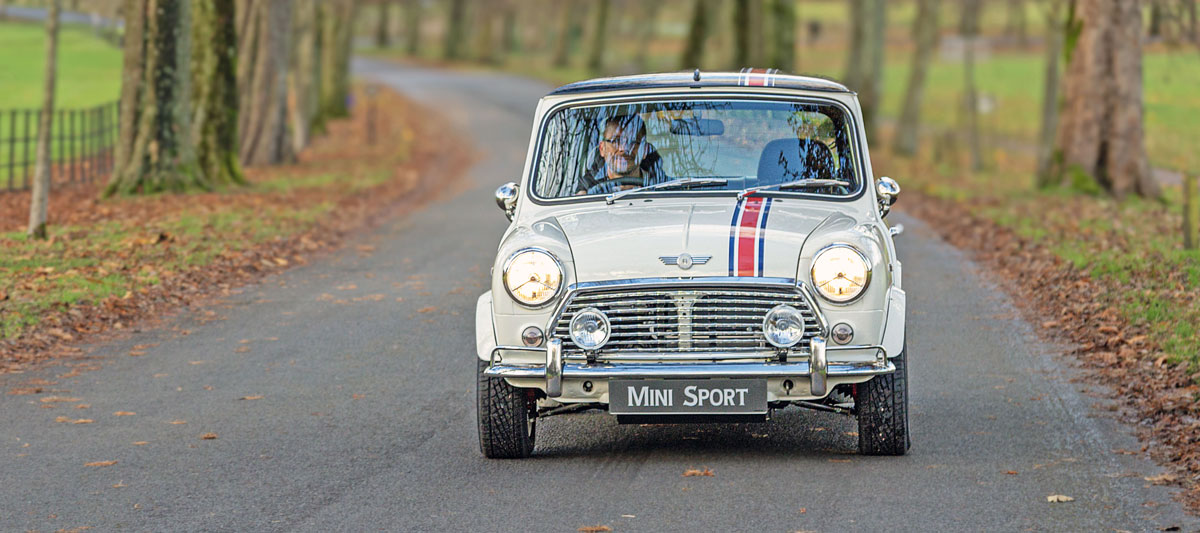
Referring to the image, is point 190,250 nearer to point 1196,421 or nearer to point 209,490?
point 209,490

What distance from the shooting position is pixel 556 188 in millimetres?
7945

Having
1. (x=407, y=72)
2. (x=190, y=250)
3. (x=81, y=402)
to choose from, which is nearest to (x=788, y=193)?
(x=81, y=402)

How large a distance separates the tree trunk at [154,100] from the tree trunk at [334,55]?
20.4 m

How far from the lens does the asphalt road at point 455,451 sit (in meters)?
6.22

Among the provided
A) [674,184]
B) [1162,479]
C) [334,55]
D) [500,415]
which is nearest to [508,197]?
[674,184]

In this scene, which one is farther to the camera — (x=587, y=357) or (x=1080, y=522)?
(x=587, y=357)

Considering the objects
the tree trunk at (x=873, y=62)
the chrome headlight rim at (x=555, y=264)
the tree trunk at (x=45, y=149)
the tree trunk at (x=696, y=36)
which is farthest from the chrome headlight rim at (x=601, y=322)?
the tree trunk at (x=696, y=36)

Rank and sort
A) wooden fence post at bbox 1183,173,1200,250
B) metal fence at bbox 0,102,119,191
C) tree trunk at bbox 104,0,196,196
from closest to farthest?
wooden fence post at bbox 1183,173,1200,250 < tree trunk at bbox 104,0,196,196 < metal fence at bbox 0,102,119,191

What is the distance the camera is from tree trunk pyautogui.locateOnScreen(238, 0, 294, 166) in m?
27.4

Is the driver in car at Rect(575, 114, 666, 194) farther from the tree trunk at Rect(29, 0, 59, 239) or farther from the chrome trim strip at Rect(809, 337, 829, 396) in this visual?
the tree trunk at Rect(29, 0, 59, 239)

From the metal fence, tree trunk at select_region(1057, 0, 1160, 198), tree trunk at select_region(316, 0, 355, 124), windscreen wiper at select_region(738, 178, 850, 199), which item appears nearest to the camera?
windscreen wiper at select_region(738, 178, 850, 199)

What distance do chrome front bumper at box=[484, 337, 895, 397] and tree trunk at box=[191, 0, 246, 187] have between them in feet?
55.3

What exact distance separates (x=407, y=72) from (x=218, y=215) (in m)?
52.5

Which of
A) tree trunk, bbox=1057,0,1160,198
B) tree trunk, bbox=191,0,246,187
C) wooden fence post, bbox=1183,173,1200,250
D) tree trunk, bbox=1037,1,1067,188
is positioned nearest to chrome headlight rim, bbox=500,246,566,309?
wooden fence post, bbox=1183,173,1200,250
